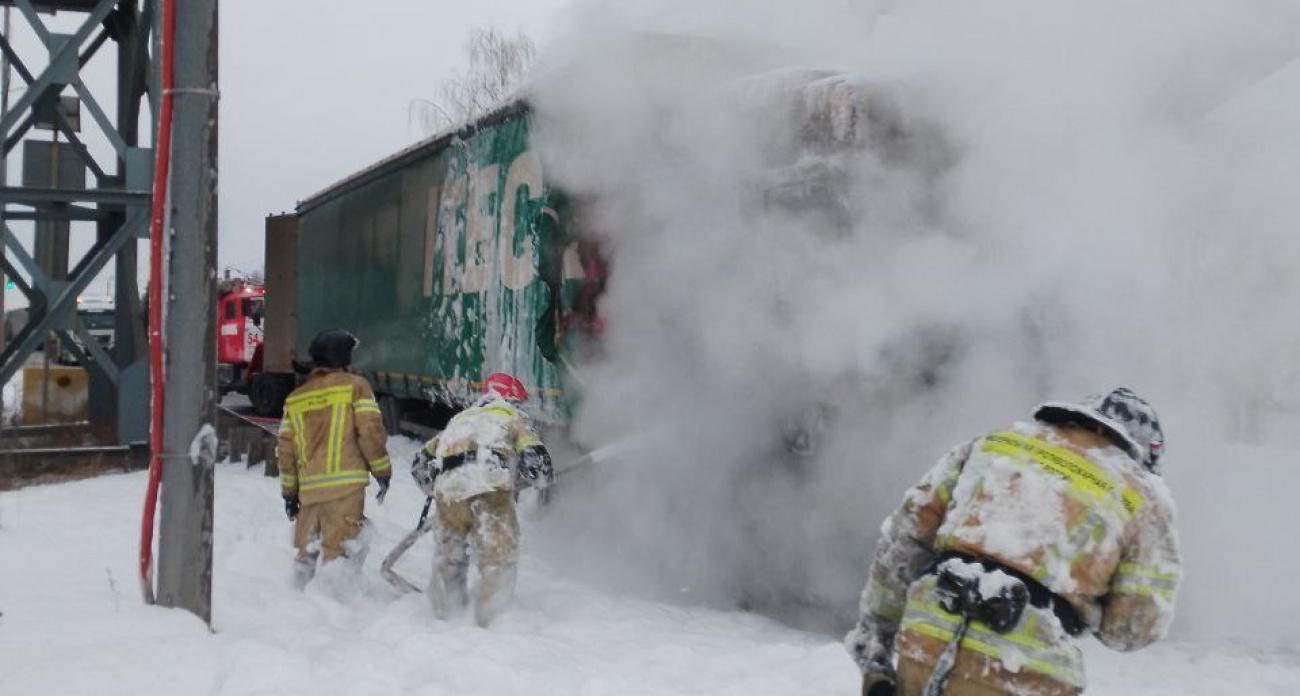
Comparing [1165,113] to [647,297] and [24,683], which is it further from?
[24,683]

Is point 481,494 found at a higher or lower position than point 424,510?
higher

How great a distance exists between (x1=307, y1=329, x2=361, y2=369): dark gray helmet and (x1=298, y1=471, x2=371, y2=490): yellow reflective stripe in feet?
1.97

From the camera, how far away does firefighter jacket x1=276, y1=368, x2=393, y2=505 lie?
19.8 feet

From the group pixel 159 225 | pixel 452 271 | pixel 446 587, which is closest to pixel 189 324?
pixel 159 225

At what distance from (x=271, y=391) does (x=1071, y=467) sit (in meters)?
15.7

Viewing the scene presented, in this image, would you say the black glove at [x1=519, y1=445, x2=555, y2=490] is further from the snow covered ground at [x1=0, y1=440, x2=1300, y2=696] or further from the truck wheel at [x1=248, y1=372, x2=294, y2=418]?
the truck wheel at [x1=248, y1=372, x2=294, y2=418]

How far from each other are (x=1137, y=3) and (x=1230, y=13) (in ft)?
1.36

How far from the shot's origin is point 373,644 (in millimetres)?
5008

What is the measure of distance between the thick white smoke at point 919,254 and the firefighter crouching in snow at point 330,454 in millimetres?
1702

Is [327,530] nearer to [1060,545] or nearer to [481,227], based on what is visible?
[481,227]

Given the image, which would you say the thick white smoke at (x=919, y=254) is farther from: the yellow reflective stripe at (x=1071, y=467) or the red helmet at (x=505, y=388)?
the yellow reflective stripe at (x=1071, y=467)

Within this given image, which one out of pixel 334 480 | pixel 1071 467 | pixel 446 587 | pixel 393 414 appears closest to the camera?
pixel 1071 467

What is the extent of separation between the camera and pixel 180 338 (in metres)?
4.45

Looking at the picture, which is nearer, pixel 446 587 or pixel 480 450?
pixel 480 450
